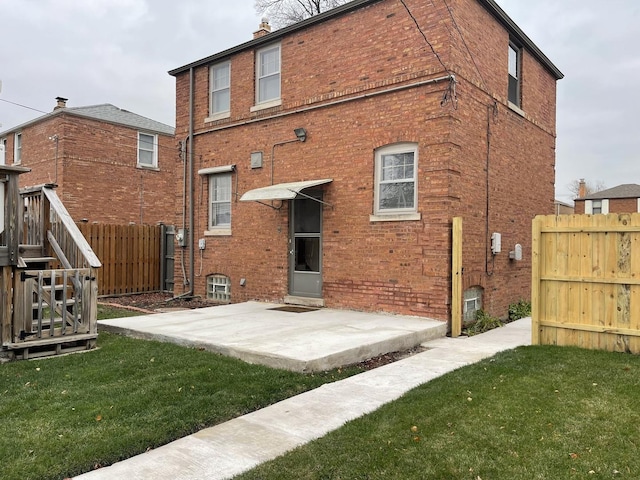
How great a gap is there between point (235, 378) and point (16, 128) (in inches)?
859

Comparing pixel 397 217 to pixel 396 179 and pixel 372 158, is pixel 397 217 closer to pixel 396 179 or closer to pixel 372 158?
pixel 396 179

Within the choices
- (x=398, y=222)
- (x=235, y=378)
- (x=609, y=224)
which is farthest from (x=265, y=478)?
(x=398, y=222)

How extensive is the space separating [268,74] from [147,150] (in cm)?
1203

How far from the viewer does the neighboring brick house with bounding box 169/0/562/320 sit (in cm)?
869

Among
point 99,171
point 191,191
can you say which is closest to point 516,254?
point 191,191

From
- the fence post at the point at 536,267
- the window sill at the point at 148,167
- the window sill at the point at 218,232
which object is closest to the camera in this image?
the fence post at the point at 536,267

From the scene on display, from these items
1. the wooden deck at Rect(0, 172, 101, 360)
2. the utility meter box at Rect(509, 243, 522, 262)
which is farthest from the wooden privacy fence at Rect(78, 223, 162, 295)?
the utility meter box at Rect(509, 243, 522, 262)

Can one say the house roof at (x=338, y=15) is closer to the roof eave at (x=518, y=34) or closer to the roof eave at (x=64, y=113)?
the roof eave at (x=518, y=34)

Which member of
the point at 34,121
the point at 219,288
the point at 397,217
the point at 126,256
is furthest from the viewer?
the point at 34,121

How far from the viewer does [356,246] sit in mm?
9562

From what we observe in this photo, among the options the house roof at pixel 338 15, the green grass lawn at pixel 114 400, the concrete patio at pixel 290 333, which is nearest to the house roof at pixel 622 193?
the house roof at pixel 338 15

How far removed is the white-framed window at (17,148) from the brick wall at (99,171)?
68 centimetres

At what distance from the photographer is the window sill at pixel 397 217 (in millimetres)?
8797

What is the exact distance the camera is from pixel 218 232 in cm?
1224
